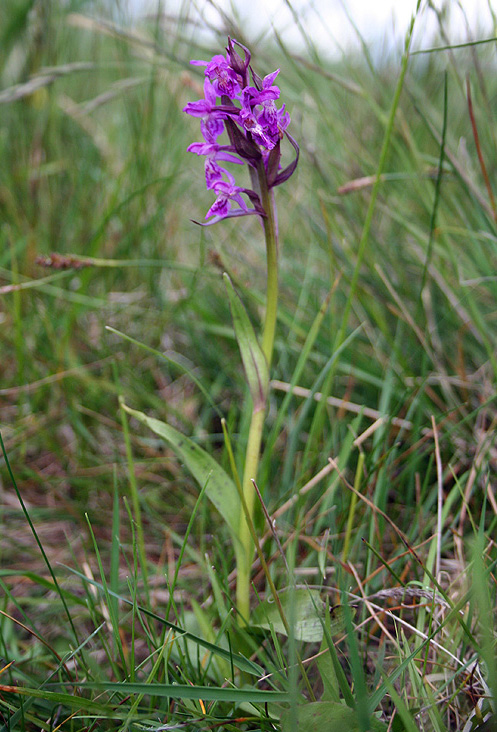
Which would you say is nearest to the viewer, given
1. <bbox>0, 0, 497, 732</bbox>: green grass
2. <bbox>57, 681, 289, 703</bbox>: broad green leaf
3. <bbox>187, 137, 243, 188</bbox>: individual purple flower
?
<bbox>57, 681, 289, 703</bbox>: broad green leaf

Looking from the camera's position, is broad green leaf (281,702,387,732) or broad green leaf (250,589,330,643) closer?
broad green leaf (281,702,387,732)

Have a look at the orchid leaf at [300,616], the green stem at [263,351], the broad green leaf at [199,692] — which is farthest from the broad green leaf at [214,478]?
the broad green leaf at [199,692]

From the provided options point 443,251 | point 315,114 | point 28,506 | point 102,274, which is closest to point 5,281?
point 102,274

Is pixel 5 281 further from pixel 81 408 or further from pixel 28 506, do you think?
pixel 28 506

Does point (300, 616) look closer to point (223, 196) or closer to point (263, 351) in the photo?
point (263, 351)

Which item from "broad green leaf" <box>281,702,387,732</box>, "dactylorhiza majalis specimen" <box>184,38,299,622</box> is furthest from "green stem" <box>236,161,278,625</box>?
"broad green leaf" <box>281,702,387,732</box>

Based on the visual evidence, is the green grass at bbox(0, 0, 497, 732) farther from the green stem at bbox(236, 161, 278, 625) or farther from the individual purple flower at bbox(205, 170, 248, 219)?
the individual purple flower at bbox(205, 170, 248, 219)

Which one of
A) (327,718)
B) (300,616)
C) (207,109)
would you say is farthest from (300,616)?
(207,109)

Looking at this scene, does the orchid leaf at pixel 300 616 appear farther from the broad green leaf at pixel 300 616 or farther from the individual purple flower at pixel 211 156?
the individual purple flower at pixel 211 156
